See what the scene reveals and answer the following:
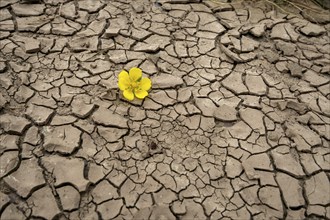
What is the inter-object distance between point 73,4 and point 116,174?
5.55ft

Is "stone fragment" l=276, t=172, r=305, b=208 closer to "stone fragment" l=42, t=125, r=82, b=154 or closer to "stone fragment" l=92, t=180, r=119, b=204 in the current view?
"stone fragment" l=92, t=180, r=119, b=204

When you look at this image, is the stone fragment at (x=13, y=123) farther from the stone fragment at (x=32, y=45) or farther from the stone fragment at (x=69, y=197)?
the stone fragment at (x=32, y=45)

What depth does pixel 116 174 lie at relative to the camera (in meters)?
2.05

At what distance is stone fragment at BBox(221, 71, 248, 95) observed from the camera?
2.56 meters

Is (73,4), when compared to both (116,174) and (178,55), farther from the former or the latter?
(116,174)

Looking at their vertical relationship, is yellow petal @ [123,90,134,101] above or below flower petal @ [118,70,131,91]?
below

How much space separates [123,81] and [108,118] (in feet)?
0.93

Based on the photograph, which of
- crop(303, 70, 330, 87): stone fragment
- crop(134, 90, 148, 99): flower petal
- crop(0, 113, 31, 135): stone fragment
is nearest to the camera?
crop(0, 113, 31, 135): stone fragment

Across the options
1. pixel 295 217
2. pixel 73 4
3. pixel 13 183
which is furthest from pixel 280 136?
pixel 73 4

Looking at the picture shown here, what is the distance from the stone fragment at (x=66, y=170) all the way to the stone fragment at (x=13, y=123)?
26cm

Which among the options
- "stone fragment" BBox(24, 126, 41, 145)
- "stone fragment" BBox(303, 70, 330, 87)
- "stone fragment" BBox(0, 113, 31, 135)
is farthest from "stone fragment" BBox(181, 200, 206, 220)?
"stone fragment" BBox(303, 70, 330, 87)

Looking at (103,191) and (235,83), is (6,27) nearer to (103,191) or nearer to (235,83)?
(103,191)

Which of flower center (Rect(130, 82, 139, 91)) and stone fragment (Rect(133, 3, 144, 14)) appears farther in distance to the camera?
stone fragment (Rect(133, 3, 144, 14))

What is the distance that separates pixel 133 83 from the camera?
94.1 inches
